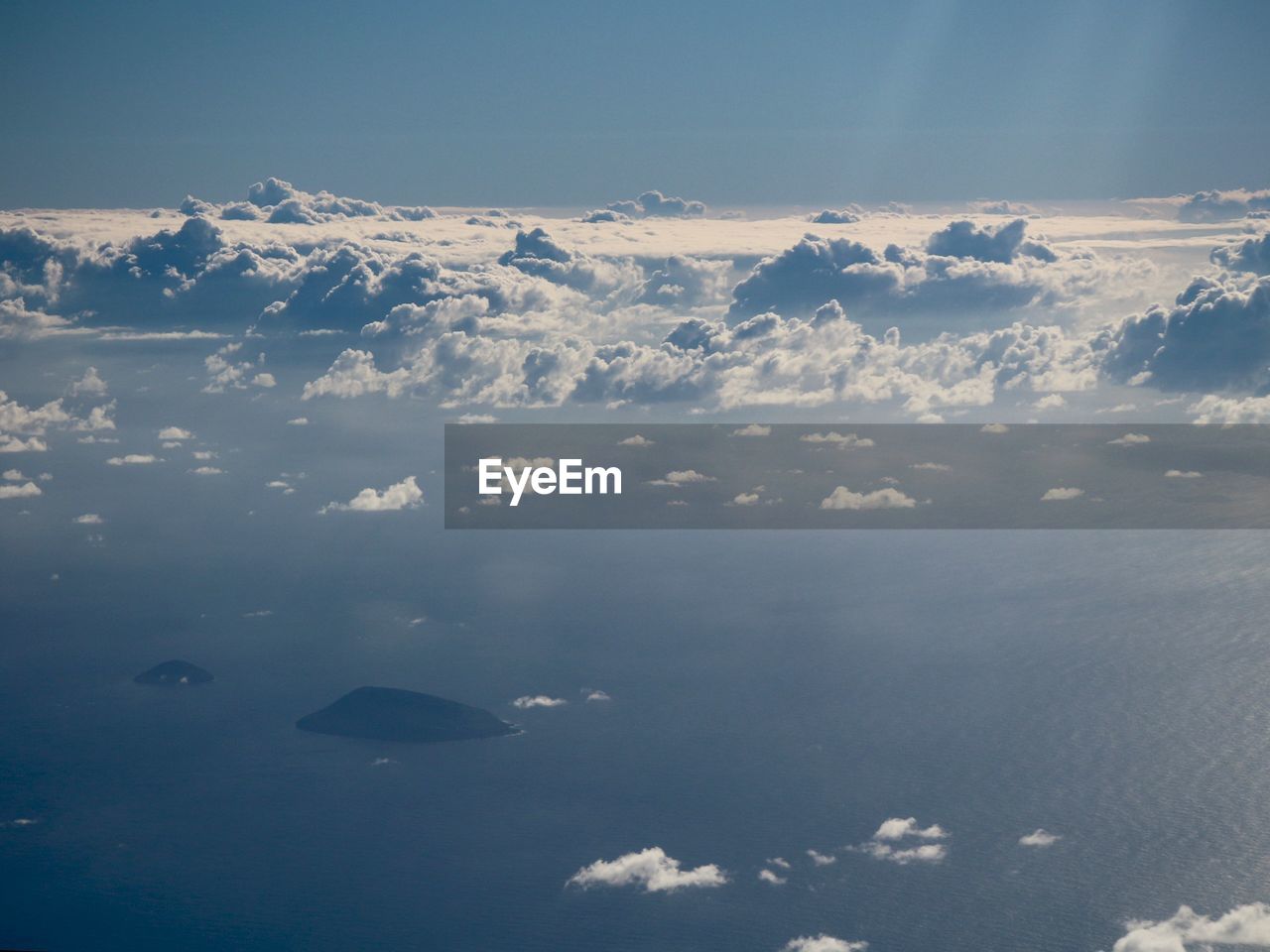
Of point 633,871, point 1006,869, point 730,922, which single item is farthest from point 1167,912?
point 633,871

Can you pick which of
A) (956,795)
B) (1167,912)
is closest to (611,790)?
(956,795)

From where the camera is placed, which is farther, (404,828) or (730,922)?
(404,828)

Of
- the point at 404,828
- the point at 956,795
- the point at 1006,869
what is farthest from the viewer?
the point at 956,795

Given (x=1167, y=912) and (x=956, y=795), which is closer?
(x=1167, y=912)

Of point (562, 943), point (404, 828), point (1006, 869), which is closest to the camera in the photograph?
point (562, 943)

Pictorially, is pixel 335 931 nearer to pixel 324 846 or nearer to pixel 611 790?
pixel 324 846

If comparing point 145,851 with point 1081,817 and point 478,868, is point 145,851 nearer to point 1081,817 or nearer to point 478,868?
point 478,868

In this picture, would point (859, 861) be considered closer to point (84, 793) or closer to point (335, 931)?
point (335, 931)

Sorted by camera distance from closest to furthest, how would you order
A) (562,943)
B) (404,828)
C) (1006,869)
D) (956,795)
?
(562,943) < (1006,869) < (404,828) < (956,795)

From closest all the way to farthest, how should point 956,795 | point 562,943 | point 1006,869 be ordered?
point 562,943
point 1006,869
point 956,795
